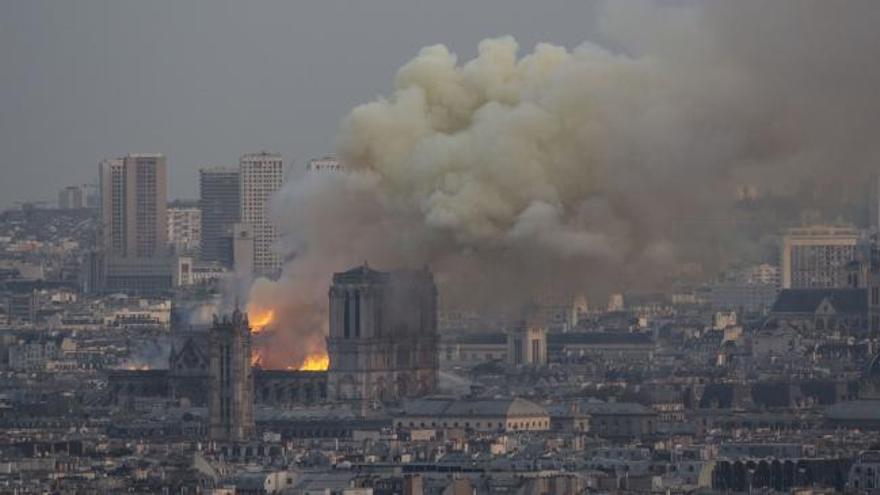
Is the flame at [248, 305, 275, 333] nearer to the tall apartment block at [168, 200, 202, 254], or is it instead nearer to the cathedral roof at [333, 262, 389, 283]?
the cathedral roof at [333, 262, 389, 283]

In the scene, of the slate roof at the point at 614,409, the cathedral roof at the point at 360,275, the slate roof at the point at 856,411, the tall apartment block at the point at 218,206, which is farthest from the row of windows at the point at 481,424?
the tall apartment block at the point at 218,206

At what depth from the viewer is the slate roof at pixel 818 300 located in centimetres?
11731

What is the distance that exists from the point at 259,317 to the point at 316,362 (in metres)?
4.05

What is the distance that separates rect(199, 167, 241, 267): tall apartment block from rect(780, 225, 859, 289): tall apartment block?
1646 centimetres

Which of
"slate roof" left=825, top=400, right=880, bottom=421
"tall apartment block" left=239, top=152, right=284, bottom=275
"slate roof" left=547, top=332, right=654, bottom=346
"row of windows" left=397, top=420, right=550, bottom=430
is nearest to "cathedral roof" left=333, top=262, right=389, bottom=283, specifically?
"row of windows" left=397, top=420, right=550, bottom=430

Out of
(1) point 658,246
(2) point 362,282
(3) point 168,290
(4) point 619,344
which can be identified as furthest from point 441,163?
(3) point 168,290

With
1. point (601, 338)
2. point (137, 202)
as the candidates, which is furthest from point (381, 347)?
point (137, 202)

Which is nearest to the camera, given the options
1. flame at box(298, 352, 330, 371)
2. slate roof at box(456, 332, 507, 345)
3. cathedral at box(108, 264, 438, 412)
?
cathedral at box(108, 264, 438, 412)

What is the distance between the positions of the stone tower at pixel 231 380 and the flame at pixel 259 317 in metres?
0.29

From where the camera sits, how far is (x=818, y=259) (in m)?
128

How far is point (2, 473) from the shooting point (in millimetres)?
68938

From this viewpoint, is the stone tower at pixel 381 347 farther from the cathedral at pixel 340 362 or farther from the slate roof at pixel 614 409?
the slate roof at pixel 614 409

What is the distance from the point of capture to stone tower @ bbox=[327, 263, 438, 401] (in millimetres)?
88625

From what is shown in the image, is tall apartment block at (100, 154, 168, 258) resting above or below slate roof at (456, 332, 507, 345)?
above
